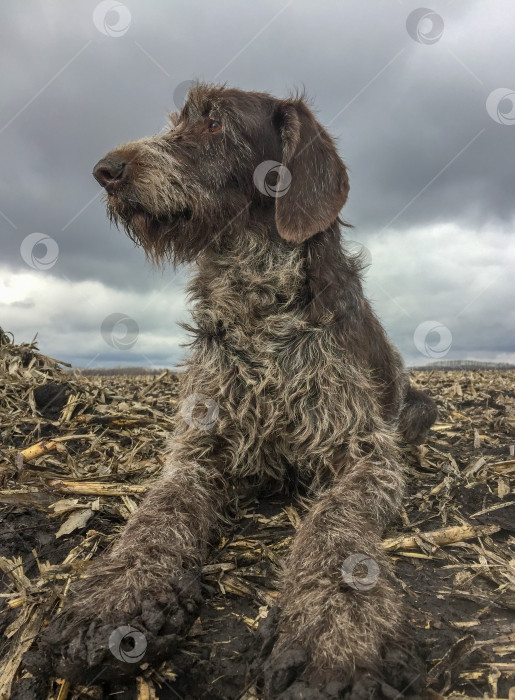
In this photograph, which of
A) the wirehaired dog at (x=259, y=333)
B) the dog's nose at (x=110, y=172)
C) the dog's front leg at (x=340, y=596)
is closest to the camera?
the dog's front leg at (x=340, y=596)

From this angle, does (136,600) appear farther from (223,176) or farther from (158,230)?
(223,176)

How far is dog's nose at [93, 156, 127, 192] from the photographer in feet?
11.5

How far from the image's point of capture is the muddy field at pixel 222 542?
2.10 m

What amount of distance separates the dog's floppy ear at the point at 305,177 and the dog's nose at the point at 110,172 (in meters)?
1.07

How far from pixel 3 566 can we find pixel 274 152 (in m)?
3.24

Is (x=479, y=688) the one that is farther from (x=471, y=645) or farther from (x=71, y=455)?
(x=71, y=455)

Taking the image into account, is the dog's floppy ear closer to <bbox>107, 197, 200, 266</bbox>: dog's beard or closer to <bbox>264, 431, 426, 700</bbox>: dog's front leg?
<bbox>107, 197, 200, 266</bbox>: dog's beard

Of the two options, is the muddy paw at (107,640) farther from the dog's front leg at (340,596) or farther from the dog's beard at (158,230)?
the dog's beard at (158,230)

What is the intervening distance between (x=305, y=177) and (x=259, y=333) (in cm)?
116

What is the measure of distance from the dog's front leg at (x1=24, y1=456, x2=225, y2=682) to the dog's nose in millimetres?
2067

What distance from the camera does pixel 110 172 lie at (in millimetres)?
3506

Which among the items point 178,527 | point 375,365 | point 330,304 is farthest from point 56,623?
point 375,365

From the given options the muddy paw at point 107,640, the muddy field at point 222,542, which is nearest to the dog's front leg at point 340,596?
the muddy field at point 222,542

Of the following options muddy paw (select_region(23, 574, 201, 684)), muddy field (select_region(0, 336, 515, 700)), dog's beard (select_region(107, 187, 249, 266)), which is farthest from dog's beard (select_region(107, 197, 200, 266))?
muddy paw (select_region(23, 574, 201, 684))
